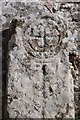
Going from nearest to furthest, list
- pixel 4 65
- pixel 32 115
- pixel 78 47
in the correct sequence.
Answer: pixel 32 115
pixel 4 65
pixel 78 47

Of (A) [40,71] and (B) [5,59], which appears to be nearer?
(A) [40,71]

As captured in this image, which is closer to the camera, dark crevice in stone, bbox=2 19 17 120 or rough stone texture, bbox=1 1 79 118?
rough stone texture, bbox=1 1 79 118

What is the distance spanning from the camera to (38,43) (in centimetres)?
380

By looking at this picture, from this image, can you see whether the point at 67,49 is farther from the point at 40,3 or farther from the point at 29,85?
the point at 40,3

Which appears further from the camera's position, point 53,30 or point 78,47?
point 78,47

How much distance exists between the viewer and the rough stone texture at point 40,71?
12.0 feet

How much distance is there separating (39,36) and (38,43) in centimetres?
8

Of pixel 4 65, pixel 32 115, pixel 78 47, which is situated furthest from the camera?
pixel 78 47

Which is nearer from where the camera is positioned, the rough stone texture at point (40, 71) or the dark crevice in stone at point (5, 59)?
the rough stone texture at point (40, 71)

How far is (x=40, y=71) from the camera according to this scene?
374 centimetres

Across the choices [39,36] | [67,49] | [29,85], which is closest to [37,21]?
[39,36]

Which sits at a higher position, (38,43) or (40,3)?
(40,3)

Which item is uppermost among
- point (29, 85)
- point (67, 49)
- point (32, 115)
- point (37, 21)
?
point (37, 21)

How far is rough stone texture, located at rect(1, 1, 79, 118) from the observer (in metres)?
3.65
